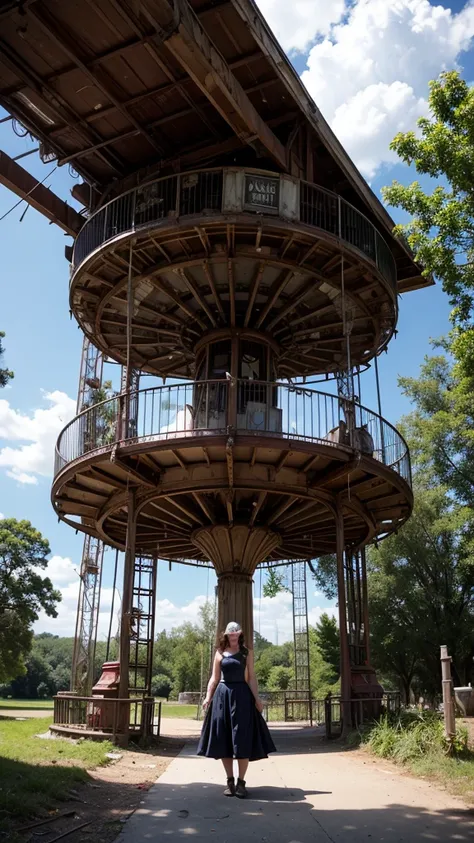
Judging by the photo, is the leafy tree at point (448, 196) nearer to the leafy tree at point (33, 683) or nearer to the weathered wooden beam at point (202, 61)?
the weathered wooden beam at point (202, 61)

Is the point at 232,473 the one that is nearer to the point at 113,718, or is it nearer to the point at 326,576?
the point at 113,718

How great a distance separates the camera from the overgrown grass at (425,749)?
8427 millimetres

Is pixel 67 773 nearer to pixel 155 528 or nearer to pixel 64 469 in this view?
pixel 64 469

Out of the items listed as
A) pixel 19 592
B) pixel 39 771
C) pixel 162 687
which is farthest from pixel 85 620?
pixel 162 687

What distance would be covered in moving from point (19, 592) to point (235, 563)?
83.3 ft

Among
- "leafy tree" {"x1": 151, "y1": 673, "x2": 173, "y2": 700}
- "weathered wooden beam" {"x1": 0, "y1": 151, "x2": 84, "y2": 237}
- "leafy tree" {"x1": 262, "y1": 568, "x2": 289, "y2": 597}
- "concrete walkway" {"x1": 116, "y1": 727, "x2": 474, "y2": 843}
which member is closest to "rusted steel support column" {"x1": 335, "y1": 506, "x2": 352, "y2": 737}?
"concrete walkway" {"x1": 116, "y1": 727, "x2": 474, "y2": 843}

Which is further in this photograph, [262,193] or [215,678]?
[262,193]

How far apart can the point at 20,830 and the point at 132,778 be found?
4.33 m

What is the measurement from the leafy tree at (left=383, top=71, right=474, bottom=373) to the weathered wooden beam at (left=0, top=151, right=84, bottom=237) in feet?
32.2

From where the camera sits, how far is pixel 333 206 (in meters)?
17.2

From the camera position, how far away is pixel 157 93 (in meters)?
16.0

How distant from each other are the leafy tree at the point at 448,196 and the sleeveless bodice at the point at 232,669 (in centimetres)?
648

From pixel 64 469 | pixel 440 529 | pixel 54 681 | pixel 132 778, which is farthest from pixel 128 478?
pixel 54 681

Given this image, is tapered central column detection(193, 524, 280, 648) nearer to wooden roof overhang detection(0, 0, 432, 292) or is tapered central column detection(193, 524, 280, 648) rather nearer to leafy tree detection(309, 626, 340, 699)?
wooden roof overhang detection(0, 0, 432, 292)
